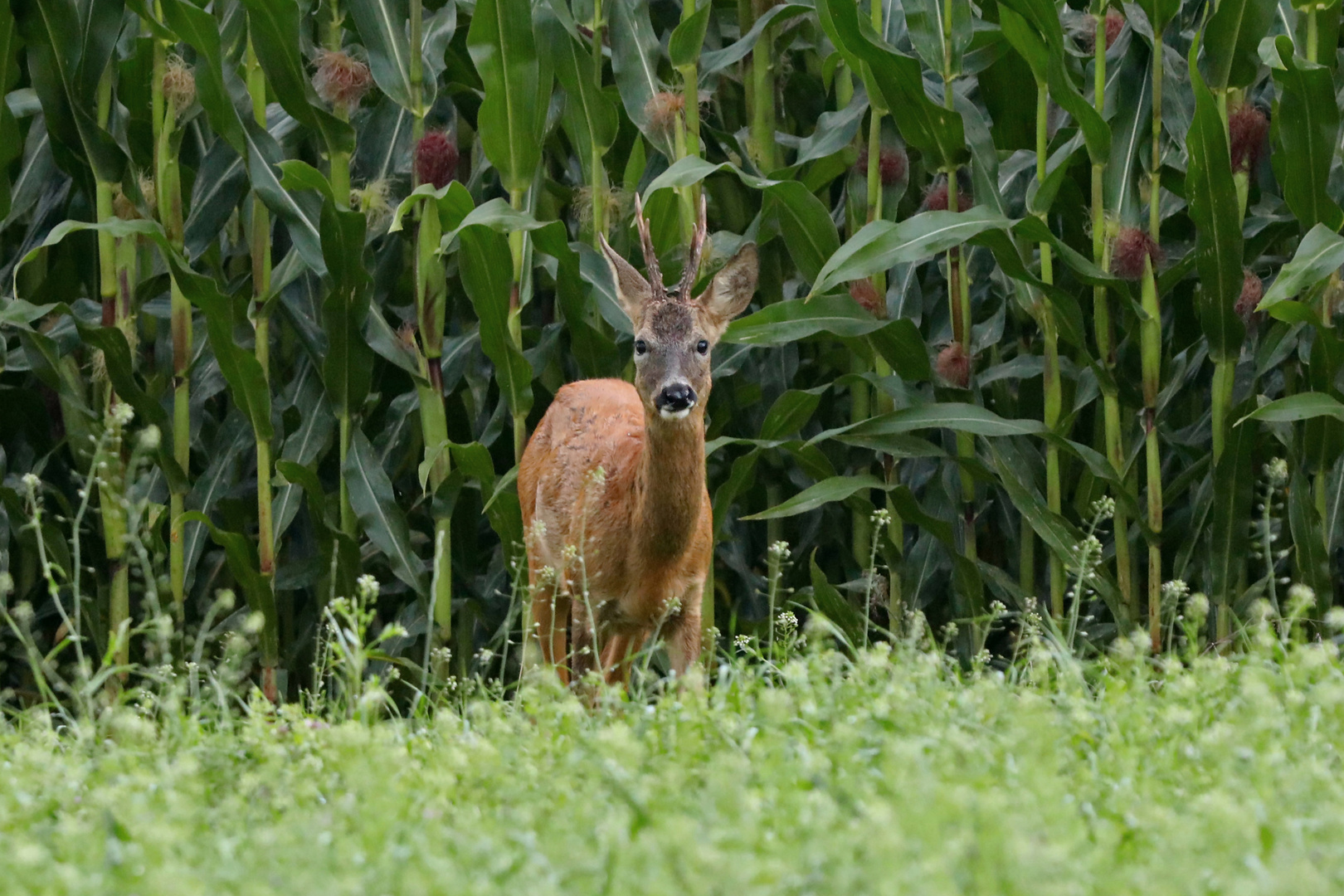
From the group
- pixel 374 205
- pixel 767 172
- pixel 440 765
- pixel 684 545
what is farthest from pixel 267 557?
pixel 440 765

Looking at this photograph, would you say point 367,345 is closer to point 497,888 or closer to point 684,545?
point 684,545

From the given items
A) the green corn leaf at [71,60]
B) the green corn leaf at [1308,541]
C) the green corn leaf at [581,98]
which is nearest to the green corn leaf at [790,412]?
the green corn leaf at [581,98]

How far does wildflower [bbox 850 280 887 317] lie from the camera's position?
246 inches

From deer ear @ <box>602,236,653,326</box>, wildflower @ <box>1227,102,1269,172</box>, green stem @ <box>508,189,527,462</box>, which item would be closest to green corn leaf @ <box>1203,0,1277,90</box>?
wildflower @ <box>1227,102,1269,172</box>

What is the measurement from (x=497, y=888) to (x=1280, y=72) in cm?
448

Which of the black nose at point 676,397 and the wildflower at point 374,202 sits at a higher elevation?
the wildflower at point 374,202

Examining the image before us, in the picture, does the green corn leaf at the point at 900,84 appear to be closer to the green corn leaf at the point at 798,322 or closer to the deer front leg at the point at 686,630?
the green corn leaf at the point at 798,322

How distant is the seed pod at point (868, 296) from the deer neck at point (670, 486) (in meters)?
1.17

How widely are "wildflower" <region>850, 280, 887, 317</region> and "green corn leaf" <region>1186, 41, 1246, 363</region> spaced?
4.13 feet

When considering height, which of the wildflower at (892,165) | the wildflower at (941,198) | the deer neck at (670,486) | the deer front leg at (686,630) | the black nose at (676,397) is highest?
the wildflower at (892,165)

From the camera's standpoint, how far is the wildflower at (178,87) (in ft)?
20.6

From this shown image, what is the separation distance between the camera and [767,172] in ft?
21.6

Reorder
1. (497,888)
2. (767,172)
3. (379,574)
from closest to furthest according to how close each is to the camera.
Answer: (497,888)
(767,172)
(379,574)

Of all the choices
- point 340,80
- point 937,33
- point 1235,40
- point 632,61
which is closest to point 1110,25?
point 1235,40
